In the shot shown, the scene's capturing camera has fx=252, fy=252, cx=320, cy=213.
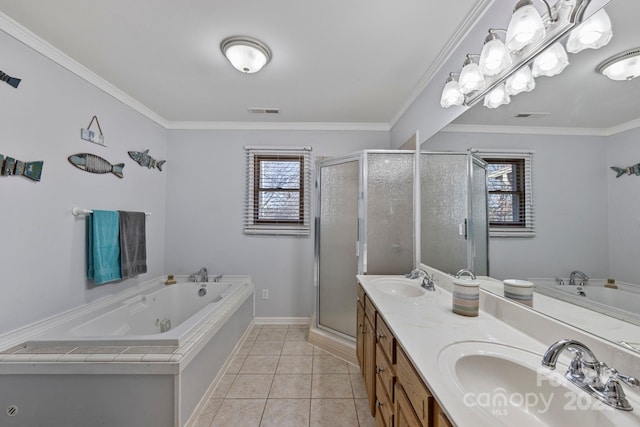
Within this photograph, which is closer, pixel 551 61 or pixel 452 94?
pixel 551 61

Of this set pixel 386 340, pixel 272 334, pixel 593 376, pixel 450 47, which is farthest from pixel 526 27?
pixel 272 334

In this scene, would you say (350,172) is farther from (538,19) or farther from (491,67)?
(538,19)

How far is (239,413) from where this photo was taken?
164cm

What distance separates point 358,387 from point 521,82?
2.13 meters

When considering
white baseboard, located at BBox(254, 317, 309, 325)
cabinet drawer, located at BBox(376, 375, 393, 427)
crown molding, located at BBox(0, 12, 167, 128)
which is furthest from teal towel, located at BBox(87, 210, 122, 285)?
cabinet drawer, located at BBox(376, 375, 393, 427)

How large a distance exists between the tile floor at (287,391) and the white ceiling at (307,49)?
76.6 inches

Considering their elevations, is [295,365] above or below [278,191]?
below

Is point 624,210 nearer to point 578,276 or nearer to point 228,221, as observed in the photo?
point 578,276

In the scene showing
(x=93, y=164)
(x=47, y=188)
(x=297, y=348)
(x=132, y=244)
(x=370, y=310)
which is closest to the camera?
(x=370, y=310)

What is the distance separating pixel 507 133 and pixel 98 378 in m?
2.42

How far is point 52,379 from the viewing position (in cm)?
136

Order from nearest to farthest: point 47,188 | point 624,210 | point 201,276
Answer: point 624,210, point 47,188, point 201,276

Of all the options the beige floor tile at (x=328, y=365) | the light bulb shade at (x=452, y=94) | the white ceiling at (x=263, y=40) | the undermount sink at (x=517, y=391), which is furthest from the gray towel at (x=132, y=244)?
the light bulb shade at (x=452, y=94)

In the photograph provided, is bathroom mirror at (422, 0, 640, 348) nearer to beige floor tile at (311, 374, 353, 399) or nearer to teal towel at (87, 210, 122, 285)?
beige floor tile at (311, 374, 353, 399)
